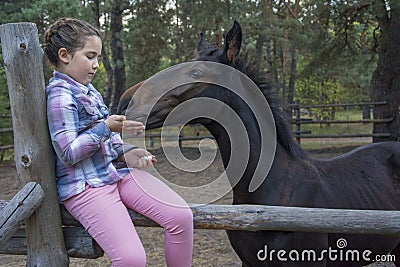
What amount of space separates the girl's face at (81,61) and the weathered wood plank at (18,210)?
0.54 m

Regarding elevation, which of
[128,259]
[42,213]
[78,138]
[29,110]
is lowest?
[128,259]

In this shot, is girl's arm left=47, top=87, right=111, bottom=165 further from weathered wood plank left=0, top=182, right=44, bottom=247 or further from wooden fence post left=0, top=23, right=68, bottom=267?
weathered wood plank left=0, top=182, right=44, bottom=247

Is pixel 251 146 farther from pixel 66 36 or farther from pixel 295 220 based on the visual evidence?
pixel 66 36

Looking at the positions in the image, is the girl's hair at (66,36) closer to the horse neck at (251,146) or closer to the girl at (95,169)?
the girl at (95,169)

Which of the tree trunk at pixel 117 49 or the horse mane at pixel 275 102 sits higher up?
the tree trunk at pixel 117 49

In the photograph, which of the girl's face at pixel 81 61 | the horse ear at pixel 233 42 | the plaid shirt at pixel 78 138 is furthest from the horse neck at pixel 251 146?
the girl's face at pixel 81 61

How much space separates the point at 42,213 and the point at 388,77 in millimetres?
11129

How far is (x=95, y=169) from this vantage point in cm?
182

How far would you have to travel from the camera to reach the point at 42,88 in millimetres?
1885

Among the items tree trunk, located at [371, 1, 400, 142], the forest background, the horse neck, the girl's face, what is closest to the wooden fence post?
the girl's face

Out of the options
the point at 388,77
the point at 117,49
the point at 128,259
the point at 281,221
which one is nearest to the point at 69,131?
the point at 128,259

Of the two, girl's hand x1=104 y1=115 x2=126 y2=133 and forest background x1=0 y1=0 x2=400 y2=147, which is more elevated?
forest background x1=0 y1=0 x2=400 y2=147

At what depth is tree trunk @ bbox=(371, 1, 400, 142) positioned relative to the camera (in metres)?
10.7

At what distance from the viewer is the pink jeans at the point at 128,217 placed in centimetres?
171
